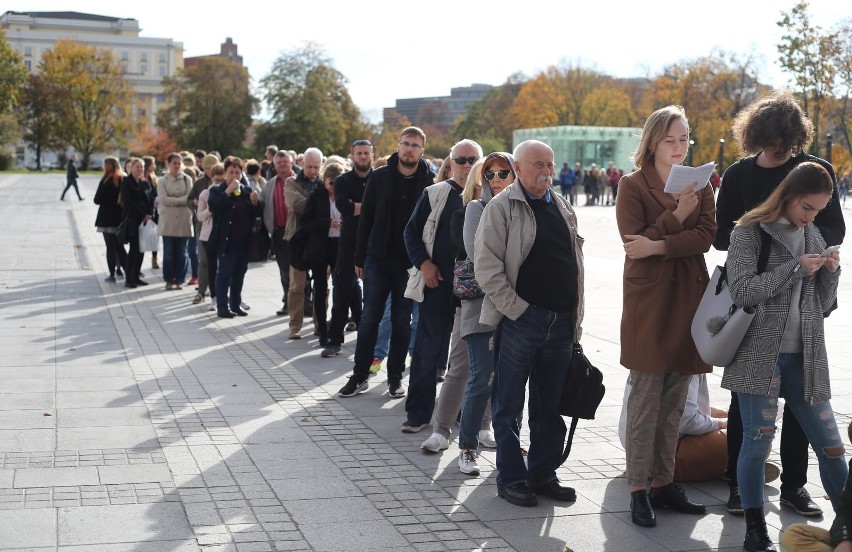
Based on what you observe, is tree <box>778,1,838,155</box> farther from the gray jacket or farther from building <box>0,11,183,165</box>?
building <box>0,11,183,165</box>

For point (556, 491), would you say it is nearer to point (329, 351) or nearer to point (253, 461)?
point (253, 461)

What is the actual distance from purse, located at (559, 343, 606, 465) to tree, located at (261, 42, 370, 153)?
6489 cm

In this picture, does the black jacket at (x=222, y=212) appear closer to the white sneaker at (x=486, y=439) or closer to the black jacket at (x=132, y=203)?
the black jacket at (x=132, y=203)

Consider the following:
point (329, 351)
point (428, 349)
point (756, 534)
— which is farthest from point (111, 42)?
point (756, 534)

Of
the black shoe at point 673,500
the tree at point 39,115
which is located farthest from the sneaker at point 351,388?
the tree at point 39,115

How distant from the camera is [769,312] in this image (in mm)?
5109

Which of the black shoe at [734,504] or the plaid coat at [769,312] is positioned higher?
the plaid coat at [769,312]

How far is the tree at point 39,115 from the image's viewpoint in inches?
3814

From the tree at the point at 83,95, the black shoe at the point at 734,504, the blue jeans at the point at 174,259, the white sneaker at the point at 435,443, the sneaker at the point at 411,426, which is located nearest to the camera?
the black shoe at the point at 734,504

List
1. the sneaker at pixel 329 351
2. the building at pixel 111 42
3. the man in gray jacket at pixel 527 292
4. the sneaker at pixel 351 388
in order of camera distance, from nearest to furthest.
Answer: the man in gray jacket at pixel 527 292, the sneaker at pixel 351 388, the sneaker at pixel 329 351, the building at pixel 111 42

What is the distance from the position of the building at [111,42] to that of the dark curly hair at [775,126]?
499ft

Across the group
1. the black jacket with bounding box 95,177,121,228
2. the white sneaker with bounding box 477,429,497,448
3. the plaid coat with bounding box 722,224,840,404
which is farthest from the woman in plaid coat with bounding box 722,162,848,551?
the black jacket with bounding box 95,177,121,228

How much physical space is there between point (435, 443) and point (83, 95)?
95864 mm

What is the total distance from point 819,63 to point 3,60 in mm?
45065
